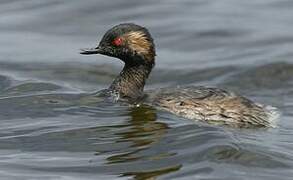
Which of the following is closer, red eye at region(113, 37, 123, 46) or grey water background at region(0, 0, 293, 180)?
grey water background at region(0, 0, 293, 180)

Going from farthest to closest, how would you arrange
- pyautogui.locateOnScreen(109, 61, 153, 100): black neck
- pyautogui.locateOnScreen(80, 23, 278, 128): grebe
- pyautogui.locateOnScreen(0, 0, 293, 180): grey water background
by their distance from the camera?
pyautogui.locateOnScreen(109, 61, 153, 100): black neck
pyautogui.locateOnScreen(80, 23, 278, 128): grebe
pyautogui.locateOnScreen(0, 0, 293, 180): grey water background

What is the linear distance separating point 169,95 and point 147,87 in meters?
2.49

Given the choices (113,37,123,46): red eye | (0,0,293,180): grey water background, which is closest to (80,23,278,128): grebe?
(113,37,123,46): red eye

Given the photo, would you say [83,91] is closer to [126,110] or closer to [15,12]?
[126,110]

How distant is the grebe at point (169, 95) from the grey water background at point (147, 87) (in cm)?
21

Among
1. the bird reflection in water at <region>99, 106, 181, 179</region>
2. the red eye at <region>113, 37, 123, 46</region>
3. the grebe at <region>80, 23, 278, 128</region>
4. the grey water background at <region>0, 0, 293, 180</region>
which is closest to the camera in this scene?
the bird reflection in water at <region>99, 106, 181, 179</region>

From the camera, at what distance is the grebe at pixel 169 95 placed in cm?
1132

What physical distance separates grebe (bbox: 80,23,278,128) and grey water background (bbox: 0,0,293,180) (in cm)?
21

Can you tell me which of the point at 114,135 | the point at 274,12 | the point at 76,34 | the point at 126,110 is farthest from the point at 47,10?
the point at 114,135

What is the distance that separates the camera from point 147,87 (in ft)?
46.3

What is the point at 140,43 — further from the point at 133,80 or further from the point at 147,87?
the point at 147,87

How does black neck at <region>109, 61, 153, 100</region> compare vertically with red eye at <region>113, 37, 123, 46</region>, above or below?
below

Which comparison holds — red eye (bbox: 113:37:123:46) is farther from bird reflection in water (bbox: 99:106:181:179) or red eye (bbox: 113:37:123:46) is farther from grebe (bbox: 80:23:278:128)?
bird reflection in water (bbox: 99:106:181:179)

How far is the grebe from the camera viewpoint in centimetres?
1132
